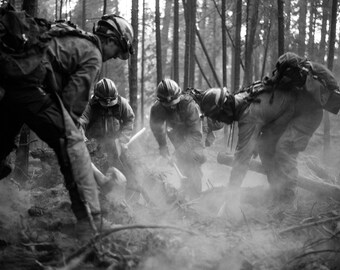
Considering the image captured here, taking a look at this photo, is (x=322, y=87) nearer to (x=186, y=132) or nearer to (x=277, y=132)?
(x=277, y=132)

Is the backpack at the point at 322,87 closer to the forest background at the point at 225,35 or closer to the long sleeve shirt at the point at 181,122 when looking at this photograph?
the long sleeve shirt at the point at 181,122

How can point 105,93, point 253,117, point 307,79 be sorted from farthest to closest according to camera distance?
point 105,93, point 307,79, point 253,117

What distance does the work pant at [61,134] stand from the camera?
12.0ft

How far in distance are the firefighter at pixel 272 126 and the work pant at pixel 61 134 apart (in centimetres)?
272

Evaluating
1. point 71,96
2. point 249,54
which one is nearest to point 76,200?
point 71,96

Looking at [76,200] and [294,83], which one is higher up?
[294,83]

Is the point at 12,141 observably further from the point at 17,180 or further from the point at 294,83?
the point at 294,83

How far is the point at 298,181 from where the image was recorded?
6766mm

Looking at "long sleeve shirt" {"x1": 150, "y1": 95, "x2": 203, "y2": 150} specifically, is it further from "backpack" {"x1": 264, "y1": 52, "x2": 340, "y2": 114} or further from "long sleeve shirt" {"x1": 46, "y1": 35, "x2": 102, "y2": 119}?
"long sleeve shirt" {"x1": 46, "y1": 35, "x2": 102, "y2": 119}

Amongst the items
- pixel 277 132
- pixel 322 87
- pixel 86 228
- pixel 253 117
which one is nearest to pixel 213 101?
pixel 253 117

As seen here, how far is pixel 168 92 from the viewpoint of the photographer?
7.61m

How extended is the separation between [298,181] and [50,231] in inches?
171

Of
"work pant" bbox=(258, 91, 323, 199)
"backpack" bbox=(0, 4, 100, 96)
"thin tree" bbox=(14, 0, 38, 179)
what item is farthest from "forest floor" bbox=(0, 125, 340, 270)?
"backpack" bbox=(0, 4, 100, 96)

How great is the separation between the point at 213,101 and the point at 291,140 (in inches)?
58.1
